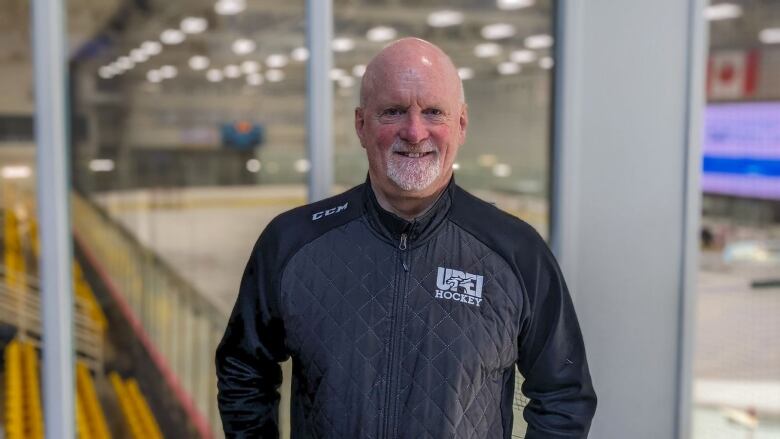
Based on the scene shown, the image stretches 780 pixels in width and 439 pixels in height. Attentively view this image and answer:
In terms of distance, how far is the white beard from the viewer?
136cm

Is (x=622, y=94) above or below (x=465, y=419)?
above

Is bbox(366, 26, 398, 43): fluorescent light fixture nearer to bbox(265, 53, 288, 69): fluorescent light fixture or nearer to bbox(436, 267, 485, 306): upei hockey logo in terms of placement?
bbox(265, 53, 288, 69): fluorescent light fixture

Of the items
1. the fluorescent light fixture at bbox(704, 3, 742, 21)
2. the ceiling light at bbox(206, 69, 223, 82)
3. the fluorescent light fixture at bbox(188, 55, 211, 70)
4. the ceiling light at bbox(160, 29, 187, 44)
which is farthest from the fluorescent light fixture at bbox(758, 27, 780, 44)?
the ceiling light at bbox(206, 69, 223, 82)

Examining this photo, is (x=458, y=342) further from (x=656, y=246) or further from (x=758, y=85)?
(x=758, y=85)

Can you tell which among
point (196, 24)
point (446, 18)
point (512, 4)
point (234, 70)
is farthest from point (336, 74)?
point (234, 70)

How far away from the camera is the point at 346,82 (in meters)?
2.05

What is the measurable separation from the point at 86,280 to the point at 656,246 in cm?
161

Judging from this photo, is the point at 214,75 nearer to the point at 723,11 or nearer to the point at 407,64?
the point at 723,11

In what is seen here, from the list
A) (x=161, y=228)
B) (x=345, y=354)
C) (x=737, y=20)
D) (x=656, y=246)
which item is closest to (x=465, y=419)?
(x=345, y=354)

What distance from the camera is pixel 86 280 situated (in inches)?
82.0

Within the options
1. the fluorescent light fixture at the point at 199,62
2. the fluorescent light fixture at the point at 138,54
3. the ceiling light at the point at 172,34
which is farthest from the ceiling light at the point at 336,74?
the fluorescent light fixture at the point at 199,62

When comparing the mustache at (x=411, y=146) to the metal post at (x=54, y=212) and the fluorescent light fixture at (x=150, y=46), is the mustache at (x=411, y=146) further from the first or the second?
the fluorescent light fixture at (x=150, y=46)

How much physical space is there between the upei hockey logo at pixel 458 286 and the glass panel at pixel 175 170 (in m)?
0.79

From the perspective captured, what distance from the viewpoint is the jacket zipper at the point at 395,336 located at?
4.43ft
